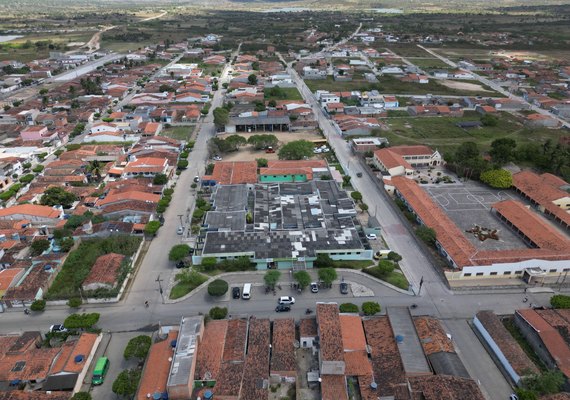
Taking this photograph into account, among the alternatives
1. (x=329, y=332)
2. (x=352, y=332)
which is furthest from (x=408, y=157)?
(x=329, y=332)

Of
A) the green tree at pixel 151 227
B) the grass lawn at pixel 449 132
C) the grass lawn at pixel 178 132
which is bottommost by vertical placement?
the grass lawn at pixel 178 132

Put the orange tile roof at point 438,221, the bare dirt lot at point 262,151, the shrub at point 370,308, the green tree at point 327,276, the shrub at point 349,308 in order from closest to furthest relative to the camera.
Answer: the shrub at point 370,308, the shrub at point 349,308, the green tree at point 327,276, the orange tile roof at point 438,221, the bare dirt lot at point 262,151

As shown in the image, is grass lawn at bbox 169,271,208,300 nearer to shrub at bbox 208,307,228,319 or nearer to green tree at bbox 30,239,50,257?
shrub at bbox 208,307,228,319

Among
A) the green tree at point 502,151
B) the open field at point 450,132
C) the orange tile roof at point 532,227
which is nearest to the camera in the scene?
the orange tile roof at point 532,227

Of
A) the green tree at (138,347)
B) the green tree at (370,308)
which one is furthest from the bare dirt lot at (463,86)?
the green tree at (138,347)

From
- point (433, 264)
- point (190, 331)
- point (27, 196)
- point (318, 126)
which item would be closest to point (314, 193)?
point (433, 264)

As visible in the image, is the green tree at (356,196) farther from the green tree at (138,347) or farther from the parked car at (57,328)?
the parked car at (57,328)

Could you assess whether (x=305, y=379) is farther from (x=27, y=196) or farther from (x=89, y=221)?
(x=27, y=196)
